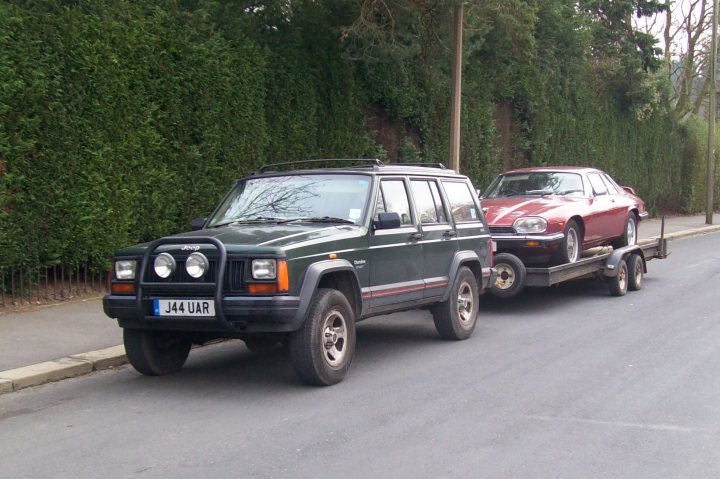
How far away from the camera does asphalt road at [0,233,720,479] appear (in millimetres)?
5176

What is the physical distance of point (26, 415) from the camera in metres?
6.45

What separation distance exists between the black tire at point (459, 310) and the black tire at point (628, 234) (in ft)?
16.9

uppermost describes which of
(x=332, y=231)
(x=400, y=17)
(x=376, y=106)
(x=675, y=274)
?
(x=400, y=17)

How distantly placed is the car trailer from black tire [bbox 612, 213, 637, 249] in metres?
0.21

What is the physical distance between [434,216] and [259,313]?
3.11 m

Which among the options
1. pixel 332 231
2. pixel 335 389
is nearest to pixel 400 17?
pixel 332 231

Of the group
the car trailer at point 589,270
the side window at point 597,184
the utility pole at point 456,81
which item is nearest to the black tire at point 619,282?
the car trailer at point 589,270

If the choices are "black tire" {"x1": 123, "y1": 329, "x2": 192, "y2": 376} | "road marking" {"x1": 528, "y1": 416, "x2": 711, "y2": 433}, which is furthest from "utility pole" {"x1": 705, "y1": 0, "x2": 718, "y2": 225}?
"black tire" {"x1": 123, "y1": 329, "x2": 192, "y2": 376}

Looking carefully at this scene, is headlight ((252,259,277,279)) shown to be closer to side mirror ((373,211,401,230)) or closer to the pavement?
side mirror ((373,211,401,230))

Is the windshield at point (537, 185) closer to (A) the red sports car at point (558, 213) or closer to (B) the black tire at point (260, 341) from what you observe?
(A) the red sports car at point (558, 213)

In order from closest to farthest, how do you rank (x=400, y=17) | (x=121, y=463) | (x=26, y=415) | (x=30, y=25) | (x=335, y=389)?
1. (x=121, y=463)
2. (x=26, y=415)
3. (x=335, y=389)
4. (x=30, y=25)
5. (x=400, y=17)

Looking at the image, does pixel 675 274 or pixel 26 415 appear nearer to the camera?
pixel 26 415

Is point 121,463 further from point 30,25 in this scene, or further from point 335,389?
point 30,25

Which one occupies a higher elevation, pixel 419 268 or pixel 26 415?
pixel 419 268
